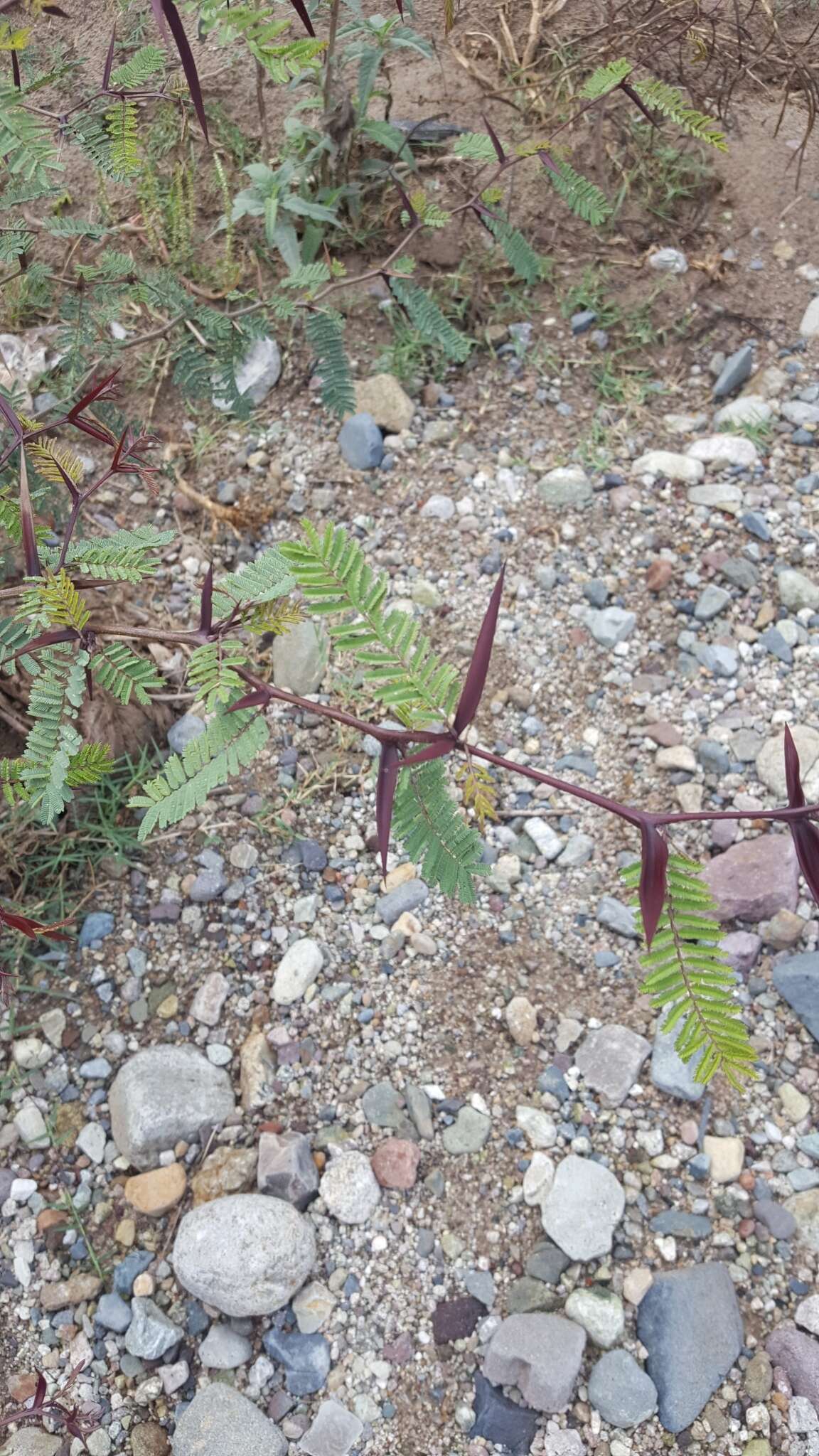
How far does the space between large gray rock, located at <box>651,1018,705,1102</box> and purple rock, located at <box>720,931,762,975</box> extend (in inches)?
7.0

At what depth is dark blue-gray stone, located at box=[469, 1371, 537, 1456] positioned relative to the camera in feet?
4.80

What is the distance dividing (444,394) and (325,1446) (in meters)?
2.18

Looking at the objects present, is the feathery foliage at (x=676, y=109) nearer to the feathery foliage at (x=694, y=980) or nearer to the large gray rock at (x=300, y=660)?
the large gray rock at (x=300, y=660)

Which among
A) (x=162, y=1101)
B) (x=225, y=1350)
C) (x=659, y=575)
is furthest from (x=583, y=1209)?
(x=659, y=575)

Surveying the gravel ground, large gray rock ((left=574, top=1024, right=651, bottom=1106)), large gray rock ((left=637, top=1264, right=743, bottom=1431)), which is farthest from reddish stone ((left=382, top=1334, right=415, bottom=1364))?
large gray rock ((left=574, top=1024, right=651, bottom=1106))

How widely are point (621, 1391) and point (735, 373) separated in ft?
7.02

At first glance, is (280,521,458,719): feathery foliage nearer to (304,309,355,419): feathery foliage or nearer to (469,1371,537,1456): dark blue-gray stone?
(469,1371,537,1456): dark blue-gray stone

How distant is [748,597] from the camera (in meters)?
2.28

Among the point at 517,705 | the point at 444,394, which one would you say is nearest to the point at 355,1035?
the point at 517,705

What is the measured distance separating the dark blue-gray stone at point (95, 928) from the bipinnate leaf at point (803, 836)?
139 centimetres

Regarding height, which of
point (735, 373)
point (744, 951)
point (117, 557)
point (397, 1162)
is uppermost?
point (117, 557)

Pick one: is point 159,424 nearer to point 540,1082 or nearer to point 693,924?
point 540,1082

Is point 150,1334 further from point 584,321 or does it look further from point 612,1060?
point 584,321

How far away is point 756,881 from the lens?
73.9 inches
